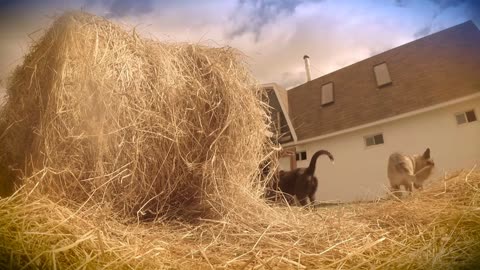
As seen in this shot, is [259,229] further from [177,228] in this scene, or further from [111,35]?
[111,35]

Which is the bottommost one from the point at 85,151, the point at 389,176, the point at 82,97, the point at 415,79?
the point at 389,176

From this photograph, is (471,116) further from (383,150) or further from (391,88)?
(383,150)

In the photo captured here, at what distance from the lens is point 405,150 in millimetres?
3881

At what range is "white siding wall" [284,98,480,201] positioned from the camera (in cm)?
262

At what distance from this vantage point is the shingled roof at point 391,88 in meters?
2.49

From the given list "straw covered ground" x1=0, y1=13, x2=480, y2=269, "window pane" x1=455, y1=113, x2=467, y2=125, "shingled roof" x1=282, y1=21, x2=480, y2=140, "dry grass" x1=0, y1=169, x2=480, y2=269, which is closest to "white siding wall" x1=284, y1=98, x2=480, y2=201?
"window pane" x1=455, y1=113, x2=467, y2=125

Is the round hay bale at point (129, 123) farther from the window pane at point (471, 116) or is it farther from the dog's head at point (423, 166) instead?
the dog's head at point (423, 166)

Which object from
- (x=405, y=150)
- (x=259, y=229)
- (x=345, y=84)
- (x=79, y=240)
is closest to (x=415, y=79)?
(x=345, y=84)

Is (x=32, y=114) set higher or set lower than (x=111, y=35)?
lower

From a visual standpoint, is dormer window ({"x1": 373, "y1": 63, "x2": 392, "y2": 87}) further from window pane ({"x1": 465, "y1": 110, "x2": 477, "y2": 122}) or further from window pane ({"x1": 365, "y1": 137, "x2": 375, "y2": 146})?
window pane ({"x1": 465, "y1": 110, "x2": 477, "y2": 122})

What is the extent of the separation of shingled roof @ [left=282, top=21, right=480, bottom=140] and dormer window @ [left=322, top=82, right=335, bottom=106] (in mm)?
58

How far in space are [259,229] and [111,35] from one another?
1.39 metres

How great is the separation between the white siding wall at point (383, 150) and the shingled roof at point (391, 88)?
179mm

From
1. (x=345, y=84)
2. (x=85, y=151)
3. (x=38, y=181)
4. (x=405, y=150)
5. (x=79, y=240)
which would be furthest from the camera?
(x=405, y=150)
